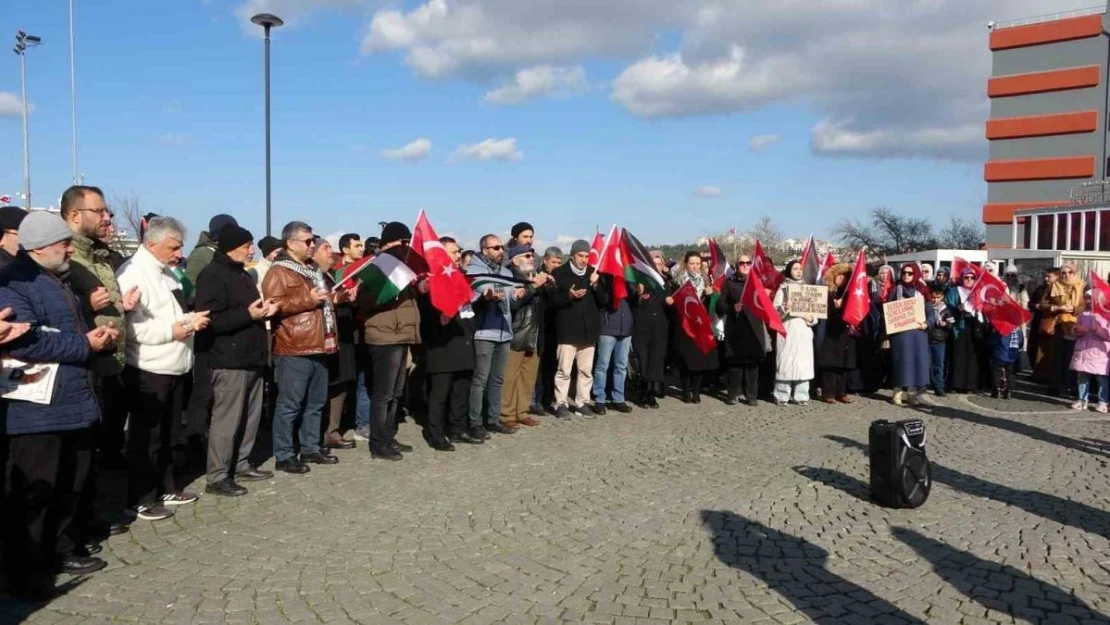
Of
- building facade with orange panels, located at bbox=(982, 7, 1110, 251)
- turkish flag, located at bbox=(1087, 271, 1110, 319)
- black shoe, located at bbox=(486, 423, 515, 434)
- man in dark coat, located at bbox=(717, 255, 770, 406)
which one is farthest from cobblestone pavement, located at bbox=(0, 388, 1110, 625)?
building facade with orange panels, located at bbox=(982, 7, 1110, 251)

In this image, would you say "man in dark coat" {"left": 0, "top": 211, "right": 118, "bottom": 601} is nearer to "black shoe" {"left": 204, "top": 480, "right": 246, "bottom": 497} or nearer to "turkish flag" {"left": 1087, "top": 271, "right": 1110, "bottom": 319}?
"black shoe" {"left": 204, "top": 480, "right": 246, "bottom": 497}

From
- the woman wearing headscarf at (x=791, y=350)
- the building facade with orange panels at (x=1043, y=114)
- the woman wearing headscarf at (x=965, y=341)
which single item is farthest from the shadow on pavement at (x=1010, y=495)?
the building facade with orange panels at (x=1043, y=114)

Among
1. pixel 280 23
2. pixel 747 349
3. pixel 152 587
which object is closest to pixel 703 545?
pixel 152 587

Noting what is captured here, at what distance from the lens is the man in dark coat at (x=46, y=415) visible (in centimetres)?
443

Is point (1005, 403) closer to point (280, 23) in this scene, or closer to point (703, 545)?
Result: point (703, 545)

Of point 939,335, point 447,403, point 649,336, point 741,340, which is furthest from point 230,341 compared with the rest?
point 939,335

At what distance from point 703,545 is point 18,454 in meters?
4.19

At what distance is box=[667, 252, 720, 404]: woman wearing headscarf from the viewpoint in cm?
1138

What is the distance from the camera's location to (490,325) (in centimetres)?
875

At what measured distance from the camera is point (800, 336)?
11305 mm

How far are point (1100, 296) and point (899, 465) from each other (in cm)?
716

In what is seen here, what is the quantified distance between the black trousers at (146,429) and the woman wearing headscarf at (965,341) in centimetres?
1108

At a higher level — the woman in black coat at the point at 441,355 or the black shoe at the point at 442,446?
the woman in black coat at the point at 441,355

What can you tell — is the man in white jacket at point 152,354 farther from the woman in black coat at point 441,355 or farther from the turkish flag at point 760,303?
the turkish flag at point 760,303
